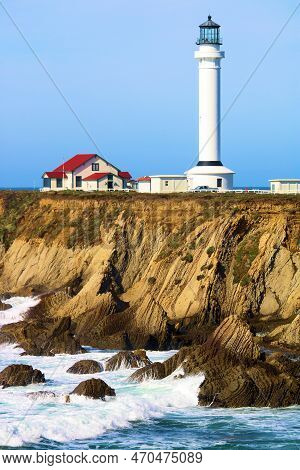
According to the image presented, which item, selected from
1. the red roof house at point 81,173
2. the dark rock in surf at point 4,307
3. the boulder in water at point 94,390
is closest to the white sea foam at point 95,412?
the boulder in water at point 94,390

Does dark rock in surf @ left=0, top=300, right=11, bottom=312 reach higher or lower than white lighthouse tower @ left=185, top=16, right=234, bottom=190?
lower

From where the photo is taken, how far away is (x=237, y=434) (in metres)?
34.0

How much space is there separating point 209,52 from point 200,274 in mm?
18606

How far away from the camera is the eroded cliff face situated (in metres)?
49.1

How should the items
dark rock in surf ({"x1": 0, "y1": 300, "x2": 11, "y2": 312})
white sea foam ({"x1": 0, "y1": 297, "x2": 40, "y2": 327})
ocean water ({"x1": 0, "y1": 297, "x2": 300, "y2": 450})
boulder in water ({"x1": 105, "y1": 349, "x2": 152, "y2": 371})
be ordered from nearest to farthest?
ocean water ({"x1": 0, "y1": 297, "x2": 300, "y2": 450}), boulder in water ({"x1": 105, "y1": 349, "x2": 152, "y2": 371}), white sea foam ({"x1": 0, "y1": 297, "x2": 40, "y2": 327}), dark rock in surf ({"x1": 0, "y1": 300, "x2": 11, "y2": 312})

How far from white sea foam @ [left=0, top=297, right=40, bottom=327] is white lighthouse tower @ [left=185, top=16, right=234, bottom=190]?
45.6ft

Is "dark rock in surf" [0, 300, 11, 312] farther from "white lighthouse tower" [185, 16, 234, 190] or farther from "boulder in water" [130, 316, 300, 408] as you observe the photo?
"boulder in water" [130, 316, 300, 408]

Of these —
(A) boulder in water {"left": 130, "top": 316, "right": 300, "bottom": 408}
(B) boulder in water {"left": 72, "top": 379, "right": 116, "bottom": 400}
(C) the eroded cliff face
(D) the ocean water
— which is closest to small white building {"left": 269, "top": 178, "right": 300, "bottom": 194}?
(C) the eroded cliff face

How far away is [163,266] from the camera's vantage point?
5484 cm

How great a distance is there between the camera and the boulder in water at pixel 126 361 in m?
42.7

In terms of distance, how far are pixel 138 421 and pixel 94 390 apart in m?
2.30

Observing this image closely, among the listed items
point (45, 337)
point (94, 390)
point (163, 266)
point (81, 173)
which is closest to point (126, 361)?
point (94, 390)

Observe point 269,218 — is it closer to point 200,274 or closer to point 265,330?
point 200,274
